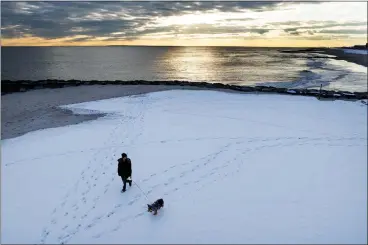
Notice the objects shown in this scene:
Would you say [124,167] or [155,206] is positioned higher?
[124,167]

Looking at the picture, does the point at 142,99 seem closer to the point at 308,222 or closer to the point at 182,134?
the point at 182,134

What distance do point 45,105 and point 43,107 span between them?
876 mm

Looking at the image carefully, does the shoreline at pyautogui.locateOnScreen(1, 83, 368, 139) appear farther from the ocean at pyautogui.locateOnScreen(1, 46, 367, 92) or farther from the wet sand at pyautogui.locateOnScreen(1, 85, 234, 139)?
the ocean at pyautogui.locateOnScreen(1, 46, 367, 92)

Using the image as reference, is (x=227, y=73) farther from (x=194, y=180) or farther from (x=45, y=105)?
(x=194, y=180)

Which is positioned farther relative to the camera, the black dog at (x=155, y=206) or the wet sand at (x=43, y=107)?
the wet sand at (x=43, y=107)

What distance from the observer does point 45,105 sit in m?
26.2

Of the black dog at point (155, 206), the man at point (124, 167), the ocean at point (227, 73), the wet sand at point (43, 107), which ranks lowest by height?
the black dog at point (155, 206)

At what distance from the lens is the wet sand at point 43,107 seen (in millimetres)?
19781

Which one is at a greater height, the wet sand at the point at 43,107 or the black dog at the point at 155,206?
the wet sand at the point at 43,107

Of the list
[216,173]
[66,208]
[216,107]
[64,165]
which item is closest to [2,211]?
[66,208]

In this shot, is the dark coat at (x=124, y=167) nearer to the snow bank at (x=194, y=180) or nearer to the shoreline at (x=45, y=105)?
the snow bank at (x=194, y=180)

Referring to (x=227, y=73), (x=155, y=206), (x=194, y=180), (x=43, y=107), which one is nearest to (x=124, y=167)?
(x=155, y=206)

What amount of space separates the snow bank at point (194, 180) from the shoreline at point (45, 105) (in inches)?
90.7

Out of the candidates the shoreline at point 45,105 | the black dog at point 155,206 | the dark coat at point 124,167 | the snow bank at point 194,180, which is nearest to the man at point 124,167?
the dark coat at point 124,167
